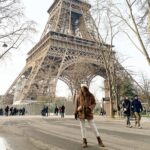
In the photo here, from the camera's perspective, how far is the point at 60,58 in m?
52.4

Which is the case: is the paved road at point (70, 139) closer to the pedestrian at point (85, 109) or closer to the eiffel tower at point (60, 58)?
the pedestrian at point (85, 109)

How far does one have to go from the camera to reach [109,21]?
27.9 metres

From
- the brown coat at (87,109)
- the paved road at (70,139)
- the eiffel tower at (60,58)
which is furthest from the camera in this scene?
the eiffel tower at (60,58)

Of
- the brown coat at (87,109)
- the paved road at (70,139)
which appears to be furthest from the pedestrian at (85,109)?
the paved road at (70,139)

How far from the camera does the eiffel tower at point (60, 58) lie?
50.1m

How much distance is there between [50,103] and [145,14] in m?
34.6

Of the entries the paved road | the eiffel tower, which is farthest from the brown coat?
the eiffel tower

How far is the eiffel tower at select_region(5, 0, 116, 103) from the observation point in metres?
50.1

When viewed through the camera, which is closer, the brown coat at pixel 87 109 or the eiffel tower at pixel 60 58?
the brown coat at pixel 87 109

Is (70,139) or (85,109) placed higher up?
(85,109)

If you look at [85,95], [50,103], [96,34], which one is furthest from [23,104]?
[85,95]

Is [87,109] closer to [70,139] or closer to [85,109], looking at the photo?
[85,109]

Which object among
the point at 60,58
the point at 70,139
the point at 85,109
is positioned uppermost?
the point at 60,58

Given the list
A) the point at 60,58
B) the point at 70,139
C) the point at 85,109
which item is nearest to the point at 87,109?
the point at 85,109
